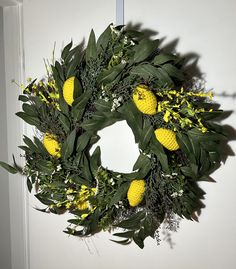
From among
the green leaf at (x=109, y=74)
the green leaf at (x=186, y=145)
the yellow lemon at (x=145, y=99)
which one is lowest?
the green leaf at (x=186, y=145)

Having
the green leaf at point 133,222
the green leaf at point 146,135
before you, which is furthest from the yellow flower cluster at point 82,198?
the green leaf at point 146,135

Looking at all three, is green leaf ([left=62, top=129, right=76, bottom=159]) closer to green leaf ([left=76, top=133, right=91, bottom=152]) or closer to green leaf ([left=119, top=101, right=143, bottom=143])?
green leaf ([left=76, top=133, right=91, bottom=152])

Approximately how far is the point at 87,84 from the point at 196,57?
1.22 ft

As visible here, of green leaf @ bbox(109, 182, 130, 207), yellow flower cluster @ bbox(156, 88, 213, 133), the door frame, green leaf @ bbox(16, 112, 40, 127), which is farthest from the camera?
the door frame

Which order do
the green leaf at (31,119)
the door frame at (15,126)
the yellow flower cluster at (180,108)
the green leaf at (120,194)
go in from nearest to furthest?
1. the yellow flower cluster at (180,108)
2. the green leaf at (120,194)
3. the green leaf at (31,119)
4. the door frame at (15,126)

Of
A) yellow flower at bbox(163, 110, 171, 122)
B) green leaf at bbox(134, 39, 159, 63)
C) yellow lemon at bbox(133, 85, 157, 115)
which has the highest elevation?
green leaf at bbox(134, 39, 159, 63)

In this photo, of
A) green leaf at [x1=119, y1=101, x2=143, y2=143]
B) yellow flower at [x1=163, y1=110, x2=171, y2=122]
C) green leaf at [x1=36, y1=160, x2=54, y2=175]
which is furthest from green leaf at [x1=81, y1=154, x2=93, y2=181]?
yellow flower at [x1=163, y1=110, x2=171, y2=122]

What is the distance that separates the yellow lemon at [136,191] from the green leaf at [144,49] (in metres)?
0.37

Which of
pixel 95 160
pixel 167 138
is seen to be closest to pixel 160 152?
pixel 167 138

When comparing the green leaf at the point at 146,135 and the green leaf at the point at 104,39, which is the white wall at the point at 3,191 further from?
the green leaf at the point at 146,135

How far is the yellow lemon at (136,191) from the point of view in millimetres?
898

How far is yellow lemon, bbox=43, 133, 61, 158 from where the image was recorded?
3.27 ft

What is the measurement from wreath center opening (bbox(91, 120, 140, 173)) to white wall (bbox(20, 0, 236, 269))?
276 millimetres

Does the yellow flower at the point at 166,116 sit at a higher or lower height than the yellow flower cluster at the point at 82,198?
higher
